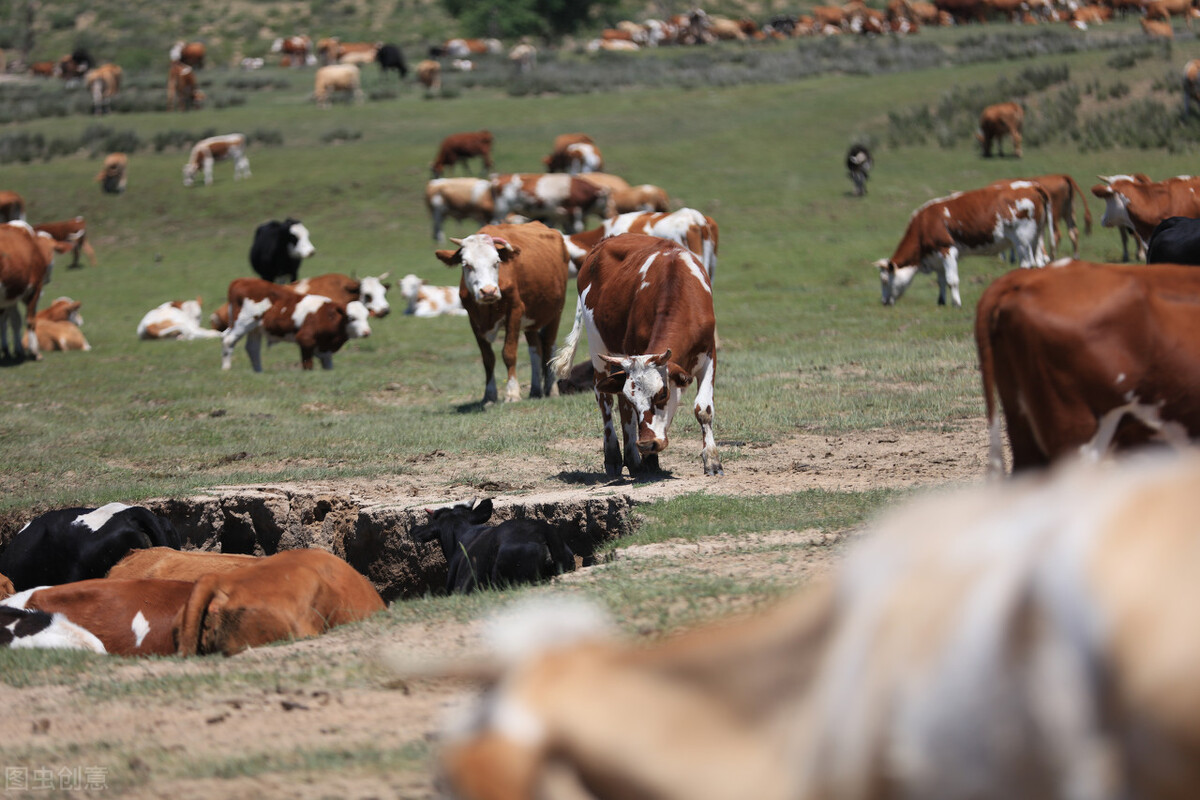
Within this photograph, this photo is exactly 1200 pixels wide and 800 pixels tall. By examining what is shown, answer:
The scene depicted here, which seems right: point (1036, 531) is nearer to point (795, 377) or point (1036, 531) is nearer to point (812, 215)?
point (795, 377)

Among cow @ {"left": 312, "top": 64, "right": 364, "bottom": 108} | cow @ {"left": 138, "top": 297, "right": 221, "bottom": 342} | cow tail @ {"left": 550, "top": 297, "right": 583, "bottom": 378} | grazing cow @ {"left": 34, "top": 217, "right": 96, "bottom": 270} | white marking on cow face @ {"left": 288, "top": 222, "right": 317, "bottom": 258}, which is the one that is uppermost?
cow @ {"left": 312, "top": 64, "right": 364, "bottom": 108}

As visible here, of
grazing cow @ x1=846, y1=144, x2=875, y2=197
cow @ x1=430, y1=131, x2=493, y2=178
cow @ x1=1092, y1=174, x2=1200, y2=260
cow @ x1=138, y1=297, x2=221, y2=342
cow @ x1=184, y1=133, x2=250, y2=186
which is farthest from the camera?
cow @ x1=184, y1=133, x2=250, y2=186

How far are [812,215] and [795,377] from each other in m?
16.1

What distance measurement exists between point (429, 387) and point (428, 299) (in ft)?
26.3

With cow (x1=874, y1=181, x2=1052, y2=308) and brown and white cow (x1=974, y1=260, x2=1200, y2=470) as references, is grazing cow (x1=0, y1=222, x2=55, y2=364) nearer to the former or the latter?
cow (x1=874, y1=181, x2=1052, y2=308)

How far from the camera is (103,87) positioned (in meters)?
49.7

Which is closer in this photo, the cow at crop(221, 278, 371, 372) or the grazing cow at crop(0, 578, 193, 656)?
the grazing cow at crop(0, 578, 193, 656)

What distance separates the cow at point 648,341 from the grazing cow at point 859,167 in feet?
67.6

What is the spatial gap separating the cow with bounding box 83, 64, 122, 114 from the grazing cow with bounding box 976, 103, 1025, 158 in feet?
107

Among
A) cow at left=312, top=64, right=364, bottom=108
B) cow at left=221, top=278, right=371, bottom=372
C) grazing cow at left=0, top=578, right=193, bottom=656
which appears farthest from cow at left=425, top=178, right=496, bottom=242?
grazing cow at left=0, top=578, right=193, bottom=656

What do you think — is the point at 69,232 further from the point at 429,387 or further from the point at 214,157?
the point at 429,387

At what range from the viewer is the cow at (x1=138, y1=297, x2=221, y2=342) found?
22031mm

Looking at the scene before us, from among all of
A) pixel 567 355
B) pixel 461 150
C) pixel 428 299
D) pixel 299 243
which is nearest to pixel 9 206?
pixel 299 243

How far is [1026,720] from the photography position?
1.61m
